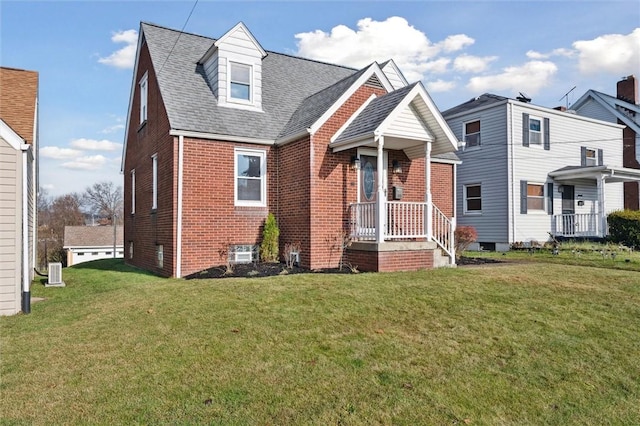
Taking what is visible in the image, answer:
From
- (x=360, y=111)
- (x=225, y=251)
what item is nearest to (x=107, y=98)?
(x=225, y=251)

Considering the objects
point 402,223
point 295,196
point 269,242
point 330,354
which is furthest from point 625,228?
point 330,354

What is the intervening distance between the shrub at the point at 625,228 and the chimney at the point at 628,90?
1256 centimetres

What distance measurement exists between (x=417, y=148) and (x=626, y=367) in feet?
27.5

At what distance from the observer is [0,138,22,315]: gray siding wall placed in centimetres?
766

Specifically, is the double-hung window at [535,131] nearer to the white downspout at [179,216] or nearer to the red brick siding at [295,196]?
the red brick siding at [295,196]

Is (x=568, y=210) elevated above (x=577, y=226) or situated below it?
above

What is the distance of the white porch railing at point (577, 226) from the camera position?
20.8 meters

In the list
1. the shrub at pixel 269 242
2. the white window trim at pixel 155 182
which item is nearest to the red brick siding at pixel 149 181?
the white window trim at pixel 155 182

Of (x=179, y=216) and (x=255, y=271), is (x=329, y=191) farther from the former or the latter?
(x=179, y=216)

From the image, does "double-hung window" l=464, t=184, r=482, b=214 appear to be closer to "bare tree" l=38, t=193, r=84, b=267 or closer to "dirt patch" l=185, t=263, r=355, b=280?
"dirt patch" l=185, t=263, r=355, b=280

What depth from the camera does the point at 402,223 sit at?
1125 centimetres

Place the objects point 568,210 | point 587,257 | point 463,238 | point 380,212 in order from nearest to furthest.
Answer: point 380,212, point 463,238, point 587,257, point 568,210

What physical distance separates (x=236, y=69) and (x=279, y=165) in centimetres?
317

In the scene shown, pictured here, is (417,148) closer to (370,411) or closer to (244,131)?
(244,131)
